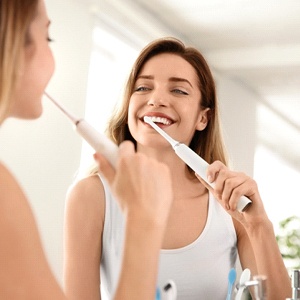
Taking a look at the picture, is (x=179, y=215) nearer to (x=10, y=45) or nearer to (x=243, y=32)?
(x=10, y=45)

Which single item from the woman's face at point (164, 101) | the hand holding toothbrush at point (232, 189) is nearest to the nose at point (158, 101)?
the woman's face at point (164, 101)

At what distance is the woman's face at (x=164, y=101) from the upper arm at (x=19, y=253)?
0.43 m

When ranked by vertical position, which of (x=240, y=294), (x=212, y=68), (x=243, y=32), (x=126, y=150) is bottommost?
(x=240, y=294)

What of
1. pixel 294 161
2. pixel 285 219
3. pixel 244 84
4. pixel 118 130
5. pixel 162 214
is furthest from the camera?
pixel 244 84

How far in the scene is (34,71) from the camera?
0.55m

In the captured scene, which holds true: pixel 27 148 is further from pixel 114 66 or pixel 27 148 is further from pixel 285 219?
pixel 285 219

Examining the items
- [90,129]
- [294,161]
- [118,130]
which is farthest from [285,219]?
[90,129]

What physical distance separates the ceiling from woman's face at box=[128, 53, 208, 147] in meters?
1.03

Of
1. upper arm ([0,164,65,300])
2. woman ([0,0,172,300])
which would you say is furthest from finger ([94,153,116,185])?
upper arm ([0,164,65,300])

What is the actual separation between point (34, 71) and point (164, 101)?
372 mm

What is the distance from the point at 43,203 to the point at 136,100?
1.02 meters

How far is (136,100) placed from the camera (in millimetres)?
938

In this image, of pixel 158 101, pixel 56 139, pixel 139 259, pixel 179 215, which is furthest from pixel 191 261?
pixel 56 139

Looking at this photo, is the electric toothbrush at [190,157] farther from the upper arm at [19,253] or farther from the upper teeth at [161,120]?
the upper arm at [19,253]
